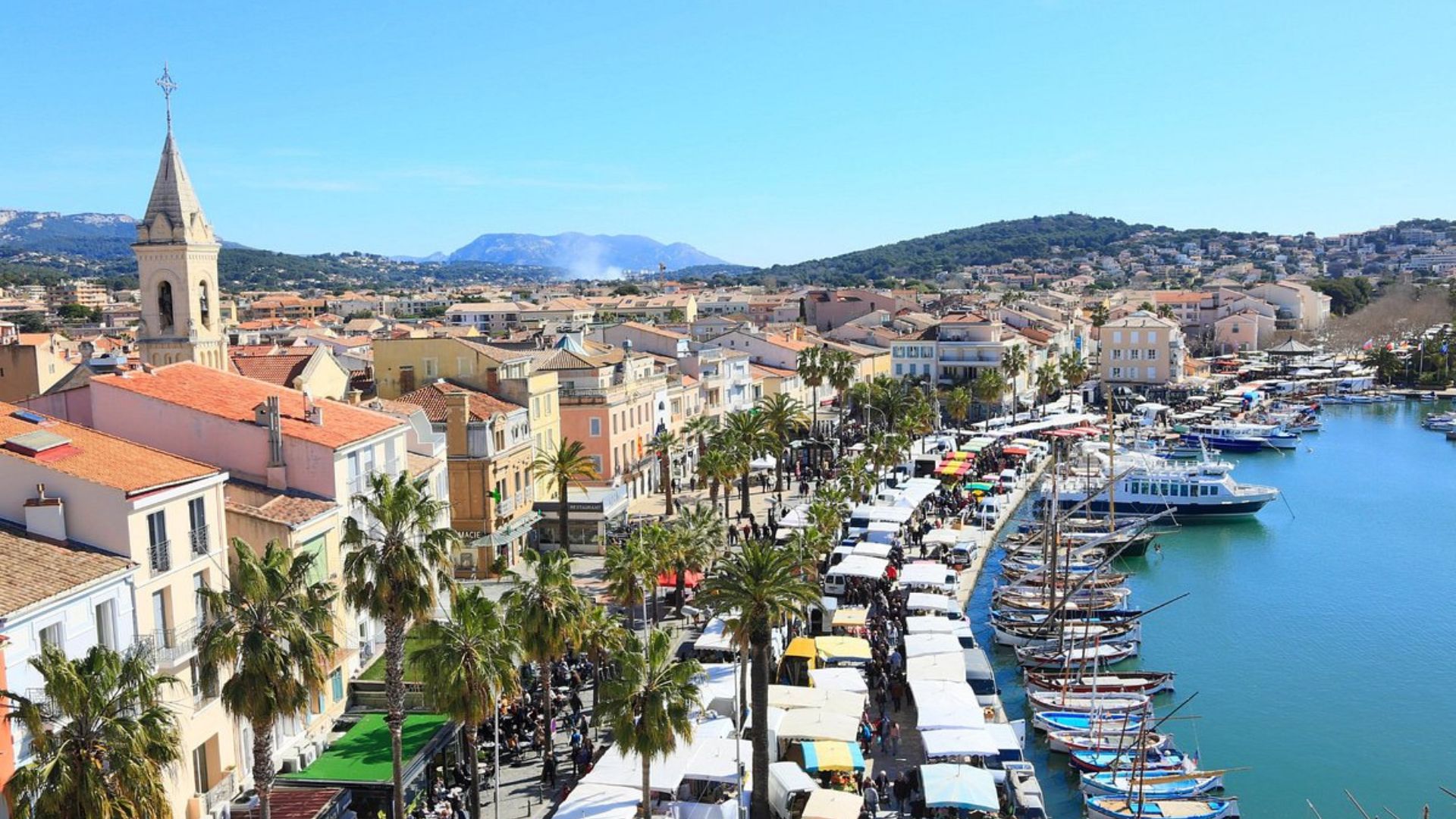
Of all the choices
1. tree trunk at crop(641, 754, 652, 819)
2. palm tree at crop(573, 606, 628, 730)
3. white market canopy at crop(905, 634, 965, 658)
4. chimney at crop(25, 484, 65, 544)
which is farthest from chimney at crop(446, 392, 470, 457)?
chimney at crop(25, 484, 65, 544)

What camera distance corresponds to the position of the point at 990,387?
3922 inches

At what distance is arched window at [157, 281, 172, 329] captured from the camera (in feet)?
155

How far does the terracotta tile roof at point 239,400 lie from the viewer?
30.5 m

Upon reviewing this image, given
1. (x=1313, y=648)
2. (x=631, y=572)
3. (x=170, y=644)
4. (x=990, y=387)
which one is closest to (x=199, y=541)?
(x=170, y=644)

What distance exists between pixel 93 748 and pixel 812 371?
71565mm

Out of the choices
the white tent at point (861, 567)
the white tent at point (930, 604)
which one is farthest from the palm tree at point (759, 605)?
the white tent at point (861, 567)

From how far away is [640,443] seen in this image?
2576 inches

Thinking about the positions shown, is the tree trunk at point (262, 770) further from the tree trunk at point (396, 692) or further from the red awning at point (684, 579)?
Result: the red awning at point (684, 579)

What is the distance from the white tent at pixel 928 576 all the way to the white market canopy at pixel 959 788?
17.1 metres

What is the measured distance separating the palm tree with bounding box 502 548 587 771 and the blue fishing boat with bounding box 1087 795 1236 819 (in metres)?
14.3

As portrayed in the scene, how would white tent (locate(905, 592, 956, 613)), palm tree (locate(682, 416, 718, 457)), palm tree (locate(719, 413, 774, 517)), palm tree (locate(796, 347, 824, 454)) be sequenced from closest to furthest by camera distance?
1. white tent (locate(905, 592, 956, 613))
2. palm tree (locate(719, 413, 774, 517))
3. palm tree (locate(682, 416, 718, 457))
4. palm tree (locate(796, 347, 824, 454))

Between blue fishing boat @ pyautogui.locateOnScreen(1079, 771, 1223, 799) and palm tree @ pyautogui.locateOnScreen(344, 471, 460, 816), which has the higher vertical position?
palm tree @ pyautogui.locateOnScreen(344, 471, 460, 816)

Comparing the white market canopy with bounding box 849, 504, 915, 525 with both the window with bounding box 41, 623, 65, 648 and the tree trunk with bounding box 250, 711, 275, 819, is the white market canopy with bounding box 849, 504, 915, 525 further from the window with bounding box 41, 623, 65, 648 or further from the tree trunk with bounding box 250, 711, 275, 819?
the window with bounding box 41, 623, 65, 648

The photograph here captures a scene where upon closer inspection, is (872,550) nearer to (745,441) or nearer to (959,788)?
(745,441)
